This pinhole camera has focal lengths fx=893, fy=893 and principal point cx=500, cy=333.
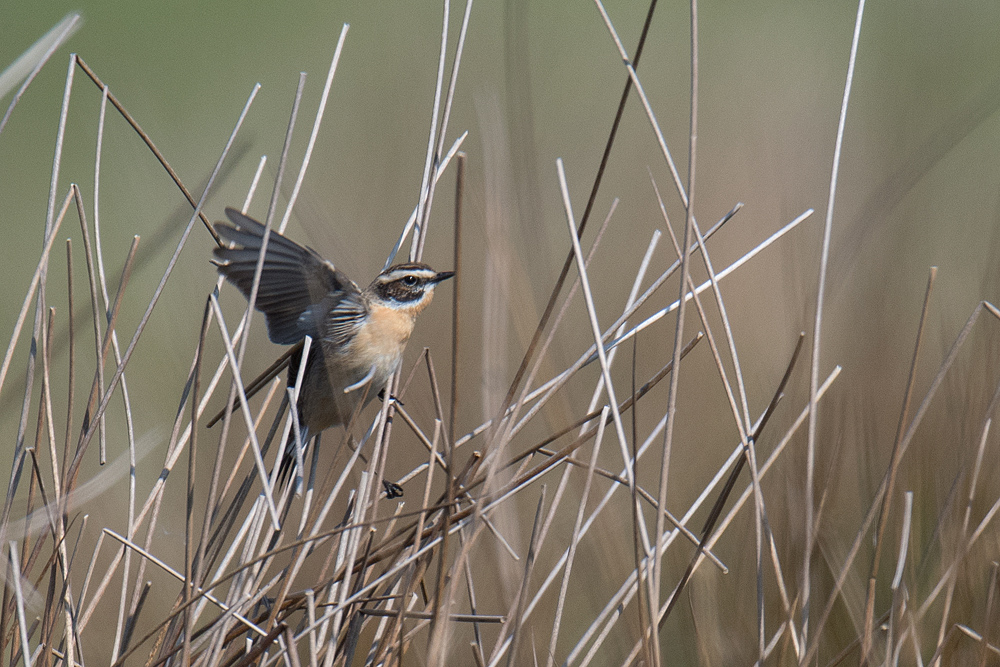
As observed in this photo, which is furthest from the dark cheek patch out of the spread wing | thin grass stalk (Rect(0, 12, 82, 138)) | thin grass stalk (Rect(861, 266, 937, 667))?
thin grass stalk (Rect(861, 266, 937, 667))

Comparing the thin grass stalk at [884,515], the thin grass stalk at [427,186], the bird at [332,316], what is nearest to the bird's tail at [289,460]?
the bird at [332,316]

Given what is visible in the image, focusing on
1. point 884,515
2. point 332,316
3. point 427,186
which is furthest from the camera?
point 332,316

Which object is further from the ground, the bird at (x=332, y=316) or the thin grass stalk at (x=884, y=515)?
the bird at (x=332, y=316)

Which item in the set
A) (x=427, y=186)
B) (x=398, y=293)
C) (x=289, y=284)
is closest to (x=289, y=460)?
(x=289, y=284)

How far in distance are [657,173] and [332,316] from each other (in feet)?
9.13

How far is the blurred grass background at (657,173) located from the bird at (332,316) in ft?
0.77

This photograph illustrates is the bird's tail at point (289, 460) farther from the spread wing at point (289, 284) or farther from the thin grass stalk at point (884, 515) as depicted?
the thin grass stalk at point (884, 515)

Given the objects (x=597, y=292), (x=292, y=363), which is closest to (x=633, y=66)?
(x=292, y=363)

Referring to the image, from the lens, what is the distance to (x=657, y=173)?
4.84 metres

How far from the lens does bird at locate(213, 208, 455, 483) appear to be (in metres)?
2.15

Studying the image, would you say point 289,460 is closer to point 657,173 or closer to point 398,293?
point 398,293

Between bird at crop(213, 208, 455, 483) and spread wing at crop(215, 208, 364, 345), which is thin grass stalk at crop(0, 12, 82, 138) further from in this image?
bird at crop(213, 208, 455, 483)

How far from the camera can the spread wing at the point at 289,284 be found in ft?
6.45

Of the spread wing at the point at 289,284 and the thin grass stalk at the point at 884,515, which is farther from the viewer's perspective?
the spread wing at the point at 289,284
